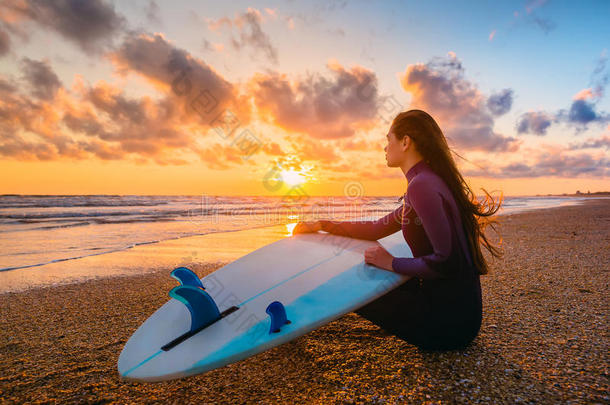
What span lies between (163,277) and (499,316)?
3.81 meters

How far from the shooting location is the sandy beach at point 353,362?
5.20 ft

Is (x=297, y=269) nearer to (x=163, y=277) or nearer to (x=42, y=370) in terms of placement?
(x=42, y=370)

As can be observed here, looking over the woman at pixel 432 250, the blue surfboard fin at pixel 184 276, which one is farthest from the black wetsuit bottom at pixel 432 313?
the blue surfboard fin at pixel 184 276

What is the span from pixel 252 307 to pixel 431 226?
1081 mm

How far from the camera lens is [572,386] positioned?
5.16ft

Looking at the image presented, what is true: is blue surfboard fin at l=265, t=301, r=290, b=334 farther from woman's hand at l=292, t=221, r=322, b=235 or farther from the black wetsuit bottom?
woman's hand at l=292, t=221, r=322, b=235

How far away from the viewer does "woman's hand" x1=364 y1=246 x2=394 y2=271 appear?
1758 millimetres

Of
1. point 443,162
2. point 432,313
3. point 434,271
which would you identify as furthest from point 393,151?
point 432,313

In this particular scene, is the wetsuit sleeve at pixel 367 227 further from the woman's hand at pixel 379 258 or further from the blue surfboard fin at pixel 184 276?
the blue surfboard fin at pixel 184 276

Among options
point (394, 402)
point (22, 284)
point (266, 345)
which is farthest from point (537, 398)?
point (22, 284)

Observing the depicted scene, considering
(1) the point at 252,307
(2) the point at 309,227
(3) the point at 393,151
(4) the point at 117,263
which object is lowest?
(4) the point at 117,263

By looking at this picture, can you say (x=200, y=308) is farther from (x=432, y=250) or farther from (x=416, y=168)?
(x=416, y=168)

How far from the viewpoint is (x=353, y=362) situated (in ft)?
6.16

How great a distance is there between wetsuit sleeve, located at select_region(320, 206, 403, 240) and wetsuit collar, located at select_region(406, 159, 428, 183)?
0.41 meters
